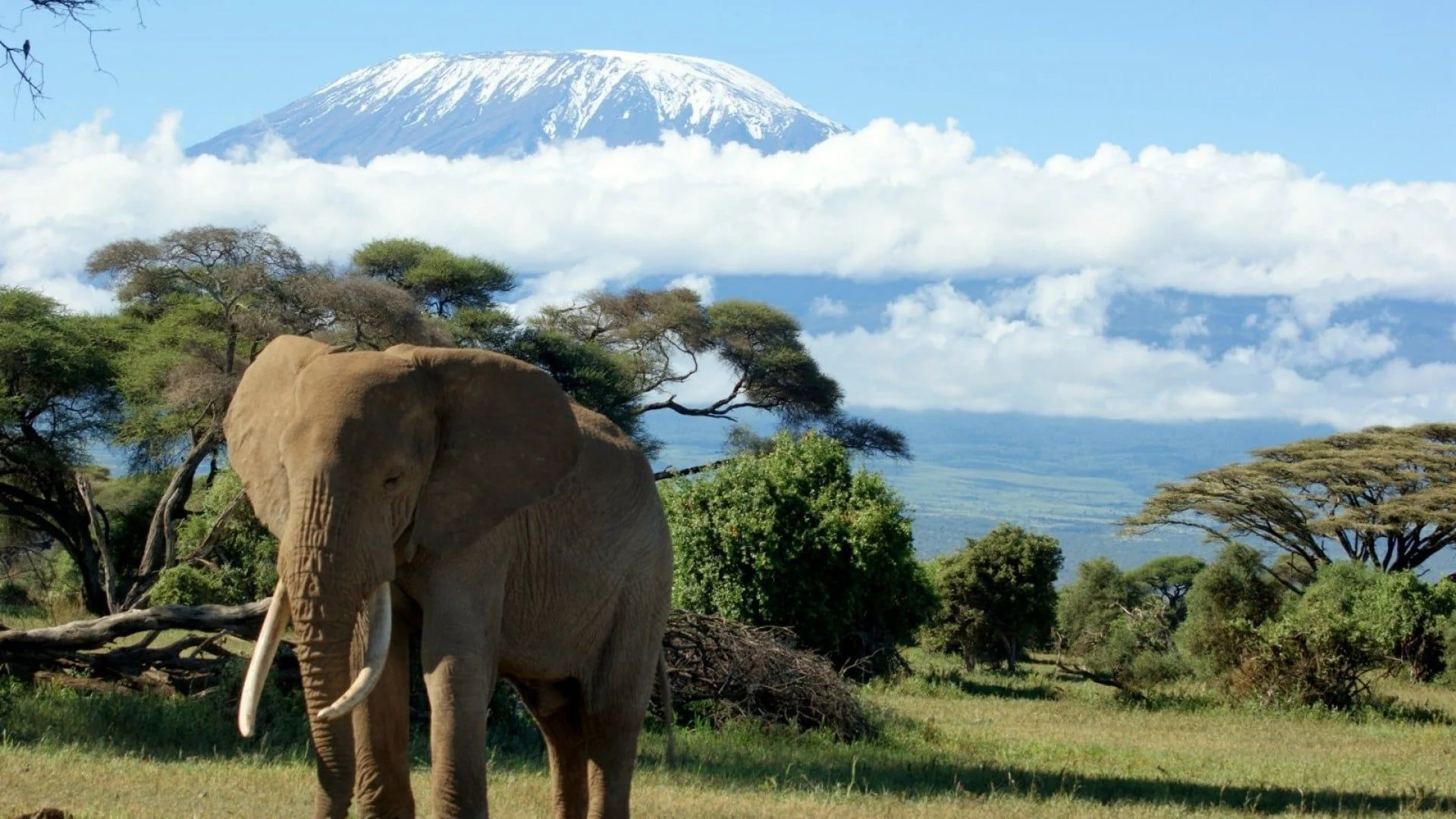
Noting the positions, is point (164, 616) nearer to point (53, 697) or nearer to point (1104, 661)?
point (53, 697)

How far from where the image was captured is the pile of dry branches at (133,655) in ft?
45.5

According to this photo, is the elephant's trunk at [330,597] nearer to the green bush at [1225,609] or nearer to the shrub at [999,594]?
the green bush at [1225,609]

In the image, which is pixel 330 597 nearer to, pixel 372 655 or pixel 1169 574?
pixel 372 655

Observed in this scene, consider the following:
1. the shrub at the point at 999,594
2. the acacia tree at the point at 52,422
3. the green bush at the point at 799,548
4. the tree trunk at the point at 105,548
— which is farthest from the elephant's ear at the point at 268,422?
the shrub at the point at 999,594

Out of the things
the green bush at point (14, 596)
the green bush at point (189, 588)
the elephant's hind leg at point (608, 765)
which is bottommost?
the green bush at point (14, 596)

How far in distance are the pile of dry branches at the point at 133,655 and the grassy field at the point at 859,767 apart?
53cm

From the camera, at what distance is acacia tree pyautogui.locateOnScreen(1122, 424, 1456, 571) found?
44.3 metres

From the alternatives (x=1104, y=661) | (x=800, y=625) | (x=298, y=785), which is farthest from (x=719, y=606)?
(x=298, y=785)

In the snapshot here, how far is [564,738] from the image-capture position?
9641 millimetres

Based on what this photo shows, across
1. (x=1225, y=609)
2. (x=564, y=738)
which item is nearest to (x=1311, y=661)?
(x=1225, y=609)

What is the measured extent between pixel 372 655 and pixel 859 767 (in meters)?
7.98

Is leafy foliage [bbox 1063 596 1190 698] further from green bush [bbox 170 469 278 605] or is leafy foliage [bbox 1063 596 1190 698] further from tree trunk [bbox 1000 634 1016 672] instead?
green bush [bbox 170 469 278 605]

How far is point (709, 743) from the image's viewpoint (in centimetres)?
1581

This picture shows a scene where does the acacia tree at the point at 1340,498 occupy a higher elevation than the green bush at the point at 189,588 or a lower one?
higher
